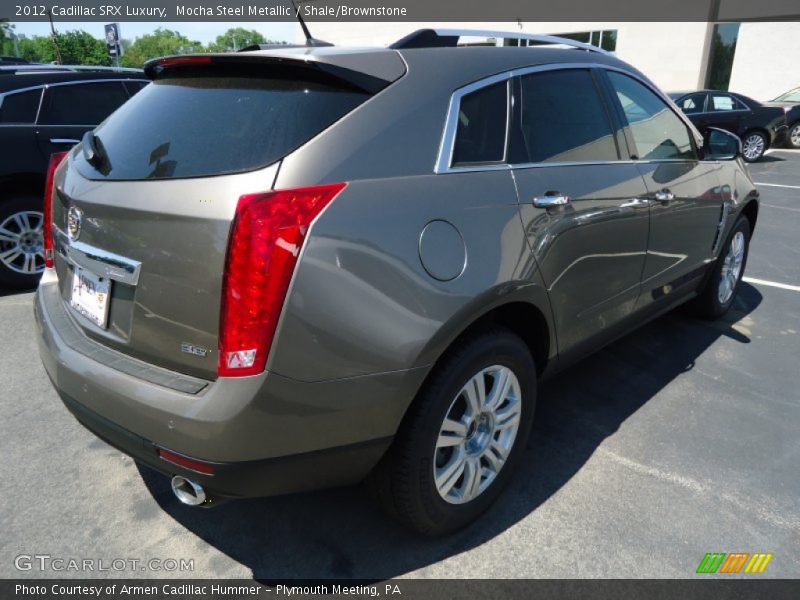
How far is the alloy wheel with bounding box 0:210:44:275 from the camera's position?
5.08 m

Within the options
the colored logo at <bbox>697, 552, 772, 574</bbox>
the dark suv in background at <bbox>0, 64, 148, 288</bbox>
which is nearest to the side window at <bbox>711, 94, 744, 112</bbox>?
the dark suv in background at <bbox>0, 64, 148, 288</bbox>

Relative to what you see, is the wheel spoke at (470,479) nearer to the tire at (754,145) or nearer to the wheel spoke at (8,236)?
the wheel spoke at (8,236)

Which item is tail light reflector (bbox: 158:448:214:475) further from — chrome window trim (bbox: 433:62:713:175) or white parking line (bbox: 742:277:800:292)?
white parking line (bbox: 742:277:800:292)

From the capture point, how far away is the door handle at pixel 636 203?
2.94m

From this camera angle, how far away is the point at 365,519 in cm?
251

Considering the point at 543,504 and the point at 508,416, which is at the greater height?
the point at 508,416

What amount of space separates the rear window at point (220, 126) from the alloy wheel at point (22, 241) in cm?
340

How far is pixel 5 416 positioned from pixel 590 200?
10.3 ft

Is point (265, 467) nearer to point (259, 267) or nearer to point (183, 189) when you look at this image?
point (259, 267)

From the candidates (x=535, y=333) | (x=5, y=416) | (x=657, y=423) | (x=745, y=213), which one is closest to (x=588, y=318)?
(x=535, y=333)

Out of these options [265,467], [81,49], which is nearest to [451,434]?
[265,467]

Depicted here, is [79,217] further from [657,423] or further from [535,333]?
[657,423]

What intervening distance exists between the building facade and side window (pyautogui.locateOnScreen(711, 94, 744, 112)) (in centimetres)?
757

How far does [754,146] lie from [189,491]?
1610cm
